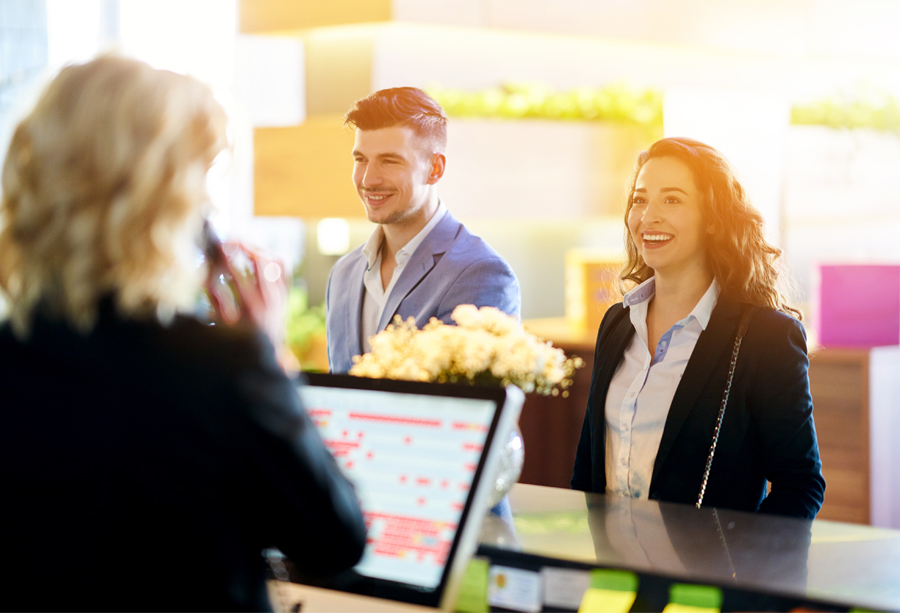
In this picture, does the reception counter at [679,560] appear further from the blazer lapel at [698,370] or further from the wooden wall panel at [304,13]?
the wooden wall panel at [304,13]

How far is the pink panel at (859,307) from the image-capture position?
13.6ft

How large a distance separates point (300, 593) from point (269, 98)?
186 inches

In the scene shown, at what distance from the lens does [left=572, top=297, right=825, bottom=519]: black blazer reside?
1770 mm

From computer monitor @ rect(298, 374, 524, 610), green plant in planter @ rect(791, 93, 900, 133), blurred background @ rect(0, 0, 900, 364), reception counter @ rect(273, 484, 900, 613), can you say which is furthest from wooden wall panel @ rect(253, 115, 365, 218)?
computer monitor @ rect(298, 374, 524, 610)

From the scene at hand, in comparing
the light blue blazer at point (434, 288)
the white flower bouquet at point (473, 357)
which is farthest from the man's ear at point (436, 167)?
the white flower bouquet at point (473, 357)

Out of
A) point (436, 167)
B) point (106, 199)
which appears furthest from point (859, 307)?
point (106, 199)

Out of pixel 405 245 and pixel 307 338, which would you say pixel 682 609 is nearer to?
pixel 405 245

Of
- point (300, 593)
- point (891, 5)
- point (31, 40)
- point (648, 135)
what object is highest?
point (891, 5)

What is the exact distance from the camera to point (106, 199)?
33.4 inches

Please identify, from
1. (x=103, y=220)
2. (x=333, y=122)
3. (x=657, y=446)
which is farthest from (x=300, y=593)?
(x=333, y=122)

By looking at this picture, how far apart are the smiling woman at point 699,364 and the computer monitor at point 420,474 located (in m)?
0.82

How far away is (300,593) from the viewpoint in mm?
1254

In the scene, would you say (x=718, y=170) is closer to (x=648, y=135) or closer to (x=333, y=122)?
(x=333, y=122)

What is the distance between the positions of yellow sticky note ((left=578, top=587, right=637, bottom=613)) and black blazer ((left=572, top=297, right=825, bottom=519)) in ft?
2.12
